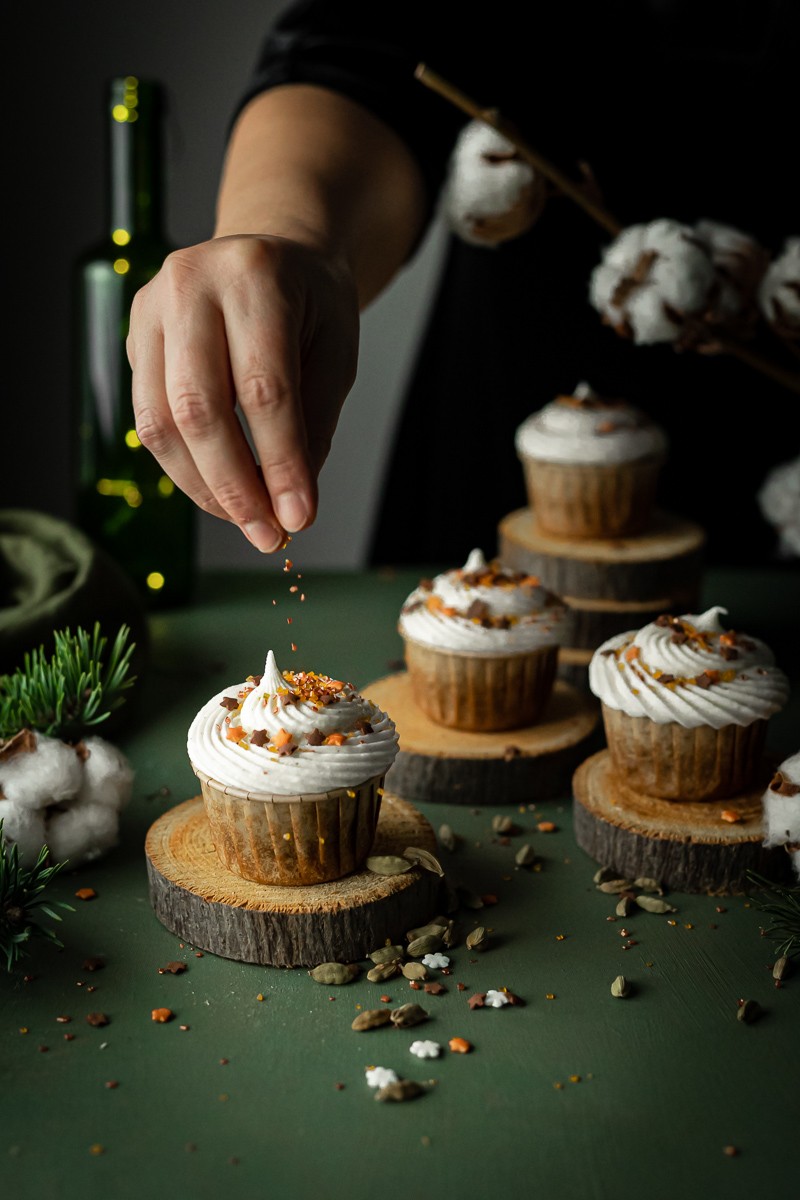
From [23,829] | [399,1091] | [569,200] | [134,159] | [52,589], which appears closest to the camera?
[399,1091]

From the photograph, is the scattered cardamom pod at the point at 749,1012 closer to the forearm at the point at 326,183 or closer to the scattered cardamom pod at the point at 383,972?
the scattered cardamom pod at the point at 383,972

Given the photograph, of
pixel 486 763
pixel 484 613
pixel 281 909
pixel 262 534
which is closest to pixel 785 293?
pixel 484 613

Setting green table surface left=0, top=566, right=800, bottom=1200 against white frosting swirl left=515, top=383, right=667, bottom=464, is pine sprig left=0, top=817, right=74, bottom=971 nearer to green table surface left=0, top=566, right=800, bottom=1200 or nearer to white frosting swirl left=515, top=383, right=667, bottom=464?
green table surface left=0, top=566, right=800, bottom=1200

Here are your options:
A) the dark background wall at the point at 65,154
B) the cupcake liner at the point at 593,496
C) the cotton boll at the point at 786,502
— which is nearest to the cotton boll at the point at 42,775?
the cupcake liner at the point at 593,496

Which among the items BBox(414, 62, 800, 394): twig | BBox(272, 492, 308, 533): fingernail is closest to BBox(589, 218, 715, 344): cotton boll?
BBox(414, 62, 800, 394): twig

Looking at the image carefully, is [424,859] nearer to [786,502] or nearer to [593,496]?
[593,496]

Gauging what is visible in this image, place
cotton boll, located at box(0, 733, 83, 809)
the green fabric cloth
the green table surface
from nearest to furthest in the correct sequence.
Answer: the green table surface
cotton boll, located at box(0, 733, 83, 809)
the green fabric cloth
